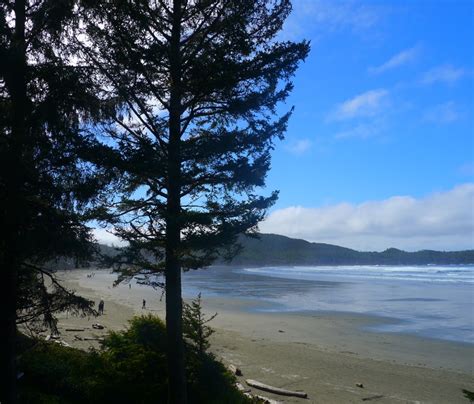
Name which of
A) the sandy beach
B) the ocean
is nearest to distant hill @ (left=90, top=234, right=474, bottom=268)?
the ocean

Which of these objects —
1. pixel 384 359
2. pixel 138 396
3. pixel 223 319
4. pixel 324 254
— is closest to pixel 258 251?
pixel 324 254

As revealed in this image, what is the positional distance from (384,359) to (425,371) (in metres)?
2.18

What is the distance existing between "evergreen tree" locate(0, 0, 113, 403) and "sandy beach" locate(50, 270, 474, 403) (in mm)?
5629

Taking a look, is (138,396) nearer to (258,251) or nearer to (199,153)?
(199,153)

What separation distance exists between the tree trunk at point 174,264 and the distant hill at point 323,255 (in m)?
123

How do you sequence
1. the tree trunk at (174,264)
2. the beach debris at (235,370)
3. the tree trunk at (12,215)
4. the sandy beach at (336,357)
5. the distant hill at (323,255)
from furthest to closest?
the distant hill at (323,255) → the beach debris at (235,370) → the sandy beach at (336,357) → the tree trunk at (174,264) → the tree trunk at (12,215)

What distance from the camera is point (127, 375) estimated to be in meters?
8.82

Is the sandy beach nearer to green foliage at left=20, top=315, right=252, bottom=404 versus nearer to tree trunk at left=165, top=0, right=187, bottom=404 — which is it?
green foliage at left=20, top=315, right=252, bottom=404

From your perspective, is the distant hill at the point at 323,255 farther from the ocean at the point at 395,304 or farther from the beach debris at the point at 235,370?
the beach debris at the point at 235,370

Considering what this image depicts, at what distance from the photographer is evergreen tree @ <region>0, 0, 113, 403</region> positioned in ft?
24.0

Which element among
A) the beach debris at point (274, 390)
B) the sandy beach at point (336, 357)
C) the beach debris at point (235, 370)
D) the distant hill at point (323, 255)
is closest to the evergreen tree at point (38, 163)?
the sandy beach at point (336, 357)

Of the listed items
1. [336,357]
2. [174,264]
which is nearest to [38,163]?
[174,264]

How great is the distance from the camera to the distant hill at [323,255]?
138625 millimetres

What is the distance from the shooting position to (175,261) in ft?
26.4
